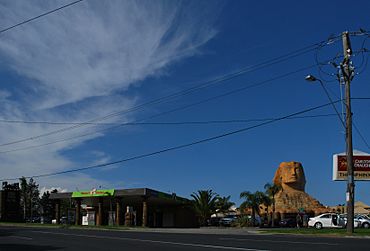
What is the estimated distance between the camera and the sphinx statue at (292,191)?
283 feet

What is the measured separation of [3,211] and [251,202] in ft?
118

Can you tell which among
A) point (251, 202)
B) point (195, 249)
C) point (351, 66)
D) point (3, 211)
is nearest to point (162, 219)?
point (251, 202)

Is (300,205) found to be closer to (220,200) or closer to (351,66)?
(220,200)

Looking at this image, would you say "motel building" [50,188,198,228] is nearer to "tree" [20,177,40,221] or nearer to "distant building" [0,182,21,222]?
"distant building" [0,182,21,222]

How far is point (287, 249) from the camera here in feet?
49.6

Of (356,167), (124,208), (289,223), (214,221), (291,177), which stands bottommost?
(214,221)

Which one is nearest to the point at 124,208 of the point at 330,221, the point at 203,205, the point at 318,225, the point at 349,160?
the point at 203,205

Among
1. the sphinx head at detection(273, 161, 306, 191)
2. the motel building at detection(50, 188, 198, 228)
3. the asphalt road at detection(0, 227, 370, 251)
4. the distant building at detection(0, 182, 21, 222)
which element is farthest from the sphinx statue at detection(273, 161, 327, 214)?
the asphalt road at detection(0, 227, 370, 251)

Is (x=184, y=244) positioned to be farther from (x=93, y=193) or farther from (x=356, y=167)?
(x=93, y=193)

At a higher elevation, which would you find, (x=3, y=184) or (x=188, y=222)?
(x=3, y=184)

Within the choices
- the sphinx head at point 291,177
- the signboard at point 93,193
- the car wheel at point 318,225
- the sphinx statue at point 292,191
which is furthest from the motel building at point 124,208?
the sphinx head at point 291,177

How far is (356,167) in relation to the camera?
41.5 m

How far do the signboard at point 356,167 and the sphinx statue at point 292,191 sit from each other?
4352 cm

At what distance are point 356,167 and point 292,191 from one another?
163 ft
